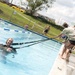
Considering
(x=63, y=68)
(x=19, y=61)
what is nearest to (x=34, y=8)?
(x=19, y=61)

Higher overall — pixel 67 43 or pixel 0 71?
pixel 67 43

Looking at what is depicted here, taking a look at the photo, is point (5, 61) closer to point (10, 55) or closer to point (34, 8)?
point (10, 55)

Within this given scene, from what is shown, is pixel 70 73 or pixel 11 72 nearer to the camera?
pixel 70 73

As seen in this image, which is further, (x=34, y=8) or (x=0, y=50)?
(x=34, y=8)

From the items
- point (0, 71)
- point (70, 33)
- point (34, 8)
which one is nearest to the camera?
point (0, 71)

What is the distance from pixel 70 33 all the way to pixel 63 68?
11.1 ft

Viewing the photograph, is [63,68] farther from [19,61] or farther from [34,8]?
[34,8]

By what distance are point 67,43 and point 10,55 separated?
3804 millimetres

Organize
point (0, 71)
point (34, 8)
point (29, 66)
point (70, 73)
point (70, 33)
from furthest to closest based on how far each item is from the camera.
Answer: point (34, 8) → point (29, 66) → point (70, 33) → point (0, 71) → point (70, 73)

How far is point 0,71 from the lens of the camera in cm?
1109

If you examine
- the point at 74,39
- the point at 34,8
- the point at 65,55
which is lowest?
A: the point at 34,8

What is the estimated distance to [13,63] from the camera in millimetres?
13945

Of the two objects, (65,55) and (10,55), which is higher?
(65,55)

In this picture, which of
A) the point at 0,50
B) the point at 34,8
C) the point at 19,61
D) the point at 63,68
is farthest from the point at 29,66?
the point at 34,8
